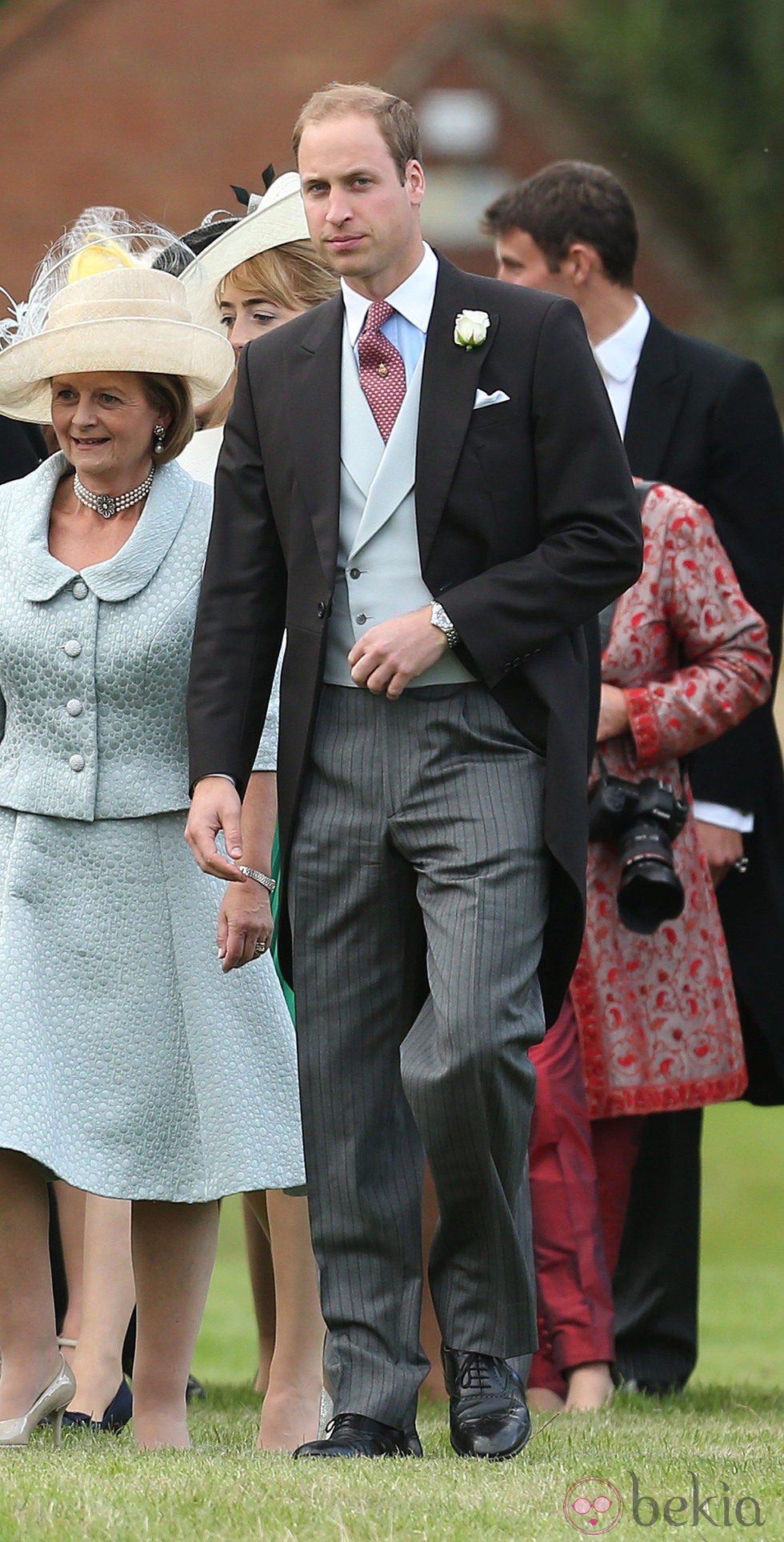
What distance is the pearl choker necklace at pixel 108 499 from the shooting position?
15.7ft

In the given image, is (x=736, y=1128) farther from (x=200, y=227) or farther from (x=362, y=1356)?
(x=362, y=1356)

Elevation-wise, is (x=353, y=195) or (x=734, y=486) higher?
(x=353, y=195)

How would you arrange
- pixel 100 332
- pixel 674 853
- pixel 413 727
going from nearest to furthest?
pixel 413 727 → pixel 100 332 → pixel 674 853

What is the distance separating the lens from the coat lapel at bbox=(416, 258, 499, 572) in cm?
430

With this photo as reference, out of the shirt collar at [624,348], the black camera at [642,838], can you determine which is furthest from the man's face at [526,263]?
the black camera at [642,838]

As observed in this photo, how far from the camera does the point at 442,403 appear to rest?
435 cm

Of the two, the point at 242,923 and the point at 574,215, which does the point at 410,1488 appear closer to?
the point at 242,923

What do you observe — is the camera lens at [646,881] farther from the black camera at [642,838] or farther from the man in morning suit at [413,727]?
the man in morning suit at [413,727]

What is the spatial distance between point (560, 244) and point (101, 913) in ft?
8.79

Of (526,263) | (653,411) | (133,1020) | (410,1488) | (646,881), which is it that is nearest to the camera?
(410,1488)

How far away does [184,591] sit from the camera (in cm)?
470

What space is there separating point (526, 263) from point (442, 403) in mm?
2466

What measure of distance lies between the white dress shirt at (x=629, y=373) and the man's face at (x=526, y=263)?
0.55 ft

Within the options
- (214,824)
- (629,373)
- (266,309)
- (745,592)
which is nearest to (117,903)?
(214,824)
